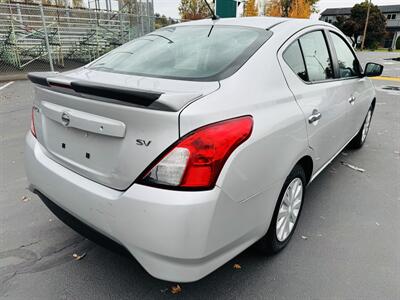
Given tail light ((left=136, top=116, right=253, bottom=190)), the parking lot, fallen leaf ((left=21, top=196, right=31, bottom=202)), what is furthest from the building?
tail light ((left=136, top=116, right=253, bottom=190))

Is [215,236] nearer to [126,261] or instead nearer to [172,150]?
[172,150]

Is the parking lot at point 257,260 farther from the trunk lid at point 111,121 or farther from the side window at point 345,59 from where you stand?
the side window at point 345,59

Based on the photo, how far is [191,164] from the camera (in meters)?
1.57

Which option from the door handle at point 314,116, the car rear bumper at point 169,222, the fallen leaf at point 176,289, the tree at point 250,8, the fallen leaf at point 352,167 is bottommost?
the fallen leaf at point 352,167

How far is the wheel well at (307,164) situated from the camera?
8.20ft

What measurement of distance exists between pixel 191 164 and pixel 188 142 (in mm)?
105

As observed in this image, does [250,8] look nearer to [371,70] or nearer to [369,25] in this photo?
[371,70]

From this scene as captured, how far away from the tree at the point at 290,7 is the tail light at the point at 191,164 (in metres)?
34.5

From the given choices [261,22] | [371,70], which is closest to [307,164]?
[261,22]

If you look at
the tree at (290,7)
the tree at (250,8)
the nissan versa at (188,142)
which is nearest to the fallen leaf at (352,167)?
the nissan versa at (188,142)

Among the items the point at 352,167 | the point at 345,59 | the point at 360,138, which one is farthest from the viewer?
the point at 360,138

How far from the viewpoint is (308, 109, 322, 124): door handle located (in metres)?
2.42

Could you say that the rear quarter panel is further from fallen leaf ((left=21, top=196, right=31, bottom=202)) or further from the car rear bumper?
fallen leaf ((left=21, top=196, right=31, bottom=202))

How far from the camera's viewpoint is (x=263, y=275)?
2.26 m
